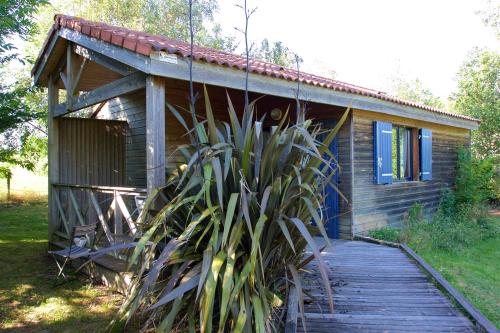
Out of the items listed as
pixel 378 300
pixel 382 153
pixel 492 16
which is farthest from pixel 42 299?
pixel 492 16

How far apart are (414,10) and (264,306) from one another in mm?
29607

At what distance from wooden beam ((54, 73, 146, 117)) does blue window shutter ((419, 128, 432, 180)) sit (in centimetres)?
656

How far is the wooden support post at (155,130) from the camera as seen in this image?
12.8ft

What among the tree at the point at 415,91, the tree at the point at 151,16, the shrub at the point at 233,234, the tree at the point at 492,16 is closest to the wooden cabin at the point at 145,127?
the shrub at the point at 233,234

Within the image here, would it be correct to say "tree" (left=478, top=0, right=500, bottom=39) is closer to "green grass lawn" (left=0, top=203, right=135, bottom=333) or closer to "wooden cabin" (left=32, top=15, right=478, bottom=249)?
"wooden cabin" (left=32, top=15, right=478, bottom=249)

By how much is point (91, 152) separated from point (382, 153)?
5.33 m

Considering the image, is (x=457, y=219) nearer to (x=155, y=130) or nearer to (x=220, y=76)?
(x=220, y=76)

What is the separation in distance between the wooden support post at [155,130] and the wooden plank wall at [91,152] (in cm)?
327

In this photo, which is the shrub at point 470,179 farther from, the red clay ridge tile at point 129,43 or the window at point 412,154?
the red clay ridge tile at point 129,43

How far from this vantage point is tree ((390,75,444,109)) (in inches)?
1097

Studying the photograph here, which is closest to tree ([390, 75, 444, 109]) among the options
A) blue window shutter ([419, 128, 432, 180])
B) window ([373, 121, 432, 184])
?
blue window shutter ([419, 128, 432, 180])

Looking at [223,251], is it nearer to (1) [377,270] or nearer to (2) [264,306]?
(2) [264,306]

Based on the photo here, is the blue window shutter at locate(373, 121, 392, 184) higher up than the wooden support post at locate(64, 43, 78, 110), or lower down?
lower down

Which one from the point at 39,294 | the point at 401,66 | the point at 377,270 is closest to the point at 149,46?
the point at 39,294
